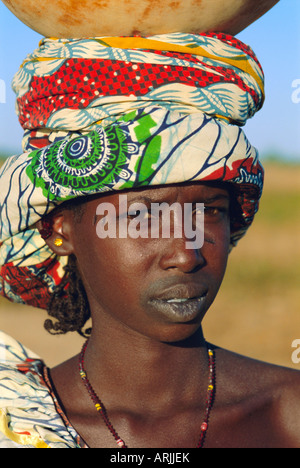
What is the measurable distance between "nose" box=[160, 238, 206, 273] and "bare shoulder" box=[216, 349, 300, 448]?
61cm

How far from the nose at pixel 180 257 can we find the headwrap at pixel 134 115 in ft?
0.70

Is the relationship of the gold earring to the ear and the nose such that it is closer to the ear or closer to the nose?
the ear

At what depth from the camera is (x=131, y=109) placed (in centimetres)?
252

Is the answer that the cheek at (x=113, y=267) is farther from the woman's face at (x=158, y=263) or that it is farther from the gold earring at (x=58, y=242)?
the gold earring at (x=58, y=242)

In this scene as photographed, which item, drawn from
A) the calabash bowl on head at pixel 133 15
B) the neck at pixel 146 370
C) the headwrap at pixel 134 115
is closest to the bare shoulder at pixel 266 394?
the neck at pixel 146 370

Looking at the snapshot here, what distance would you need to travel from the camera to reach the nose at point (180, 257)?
246 cm

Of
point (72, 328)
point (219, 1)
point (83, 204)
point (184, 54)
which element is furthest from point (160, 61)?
point (72, 328)

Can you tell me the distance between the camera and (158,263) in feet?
8.20

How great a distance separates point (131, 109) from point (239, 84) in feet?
1.34

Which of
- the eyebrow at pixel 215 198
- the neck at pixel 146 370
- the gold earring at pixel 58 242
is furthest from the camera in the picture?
the gold earring at pixel 58 242

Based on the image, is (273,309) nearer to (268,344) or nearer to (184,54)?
(268,344)

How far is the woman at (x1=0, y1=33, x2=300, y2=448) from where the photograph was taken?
8.15ft

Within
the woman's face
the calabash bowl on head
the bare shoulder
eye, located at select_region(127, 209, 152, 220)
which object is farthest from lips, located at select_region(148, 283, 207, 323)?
the calabash bowl on head
